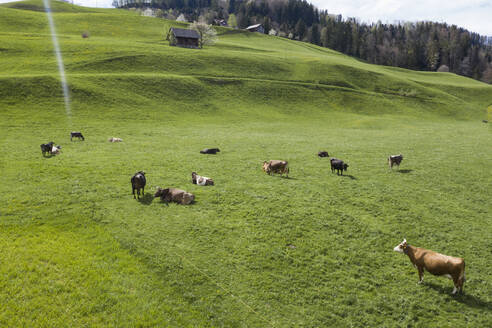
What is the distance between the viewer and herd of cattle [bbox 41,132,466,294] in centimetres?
1171

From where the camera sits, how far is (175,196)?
18484 mm

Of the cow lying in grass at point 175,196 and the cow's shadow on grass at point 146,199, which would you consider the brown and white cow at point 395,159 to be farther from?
the cow's shadow on grass at point 146,199

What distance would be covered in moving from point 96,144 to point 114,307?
2656cm

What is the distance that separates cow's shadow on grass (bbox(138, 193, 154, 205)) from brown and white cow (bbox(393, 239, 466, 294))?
594 inches

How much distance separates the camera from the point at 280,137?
42.3 m

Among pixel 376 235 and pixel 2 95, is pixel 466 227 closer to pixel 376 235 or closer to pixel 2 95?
pixel 376 235

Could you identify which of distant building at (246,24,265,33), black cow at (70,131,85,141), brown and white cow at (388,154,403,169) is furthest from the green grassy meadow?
distant building at (246,24,265,33)

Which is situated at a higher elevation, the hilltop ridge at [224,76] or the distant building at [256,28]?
the distant building at [256,28]

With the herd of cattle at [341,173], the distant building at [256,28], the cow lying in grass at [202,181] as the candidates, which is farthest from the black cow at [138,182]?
the distant building at [256,28]

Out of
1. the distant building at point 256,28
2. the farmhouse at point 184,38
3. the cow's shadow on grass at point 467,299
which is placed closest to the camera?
the cow's shadow on grass at point 467,299

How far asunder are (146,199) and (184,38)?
100m

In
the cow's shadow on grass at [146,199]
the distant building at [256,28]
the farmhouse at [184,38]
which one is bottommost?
the cow's shadow on grass at [146,199]

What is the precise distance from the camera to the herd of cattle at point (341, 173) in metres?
11.7

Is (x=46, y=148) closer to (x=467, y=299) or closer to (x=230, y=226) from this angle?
(x=230, y=226)
